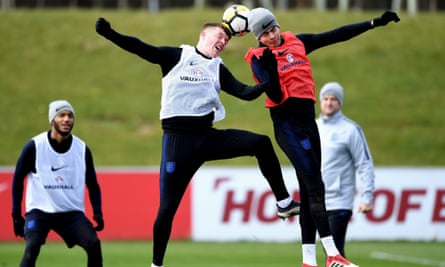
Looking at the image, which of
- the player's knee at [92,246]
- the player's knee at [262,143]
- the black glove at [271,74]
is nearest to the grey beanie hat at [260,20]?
the black glove at [271,74]

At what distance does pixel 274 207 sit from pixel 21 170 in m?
11.0

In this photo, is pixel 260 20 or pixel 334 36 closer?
pixel 260 20

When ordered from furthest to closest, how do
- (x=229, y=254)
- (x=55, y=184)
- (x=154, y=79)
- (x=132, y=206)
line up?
(x=154, y=79) < (x=132, y=206) < (x=229, y=254) < (x=55, y=184)

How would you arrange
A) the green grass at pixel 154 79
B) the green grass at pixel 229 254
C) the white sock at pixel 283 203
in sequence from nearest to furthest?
the white sock at pixel 283 203 < the green grass at pixel 229 254 < the green grass at pixel 154 79

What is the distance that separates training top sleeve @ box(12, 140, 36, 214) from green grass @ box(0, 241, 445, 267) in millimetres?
4790

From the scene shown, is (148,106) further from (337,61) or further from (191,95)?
(191,95)

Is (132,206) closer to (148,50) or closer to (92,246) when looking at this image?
(92,246)

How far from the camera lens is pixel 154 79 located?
137 feet

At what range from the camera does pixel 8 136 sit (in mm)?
36062

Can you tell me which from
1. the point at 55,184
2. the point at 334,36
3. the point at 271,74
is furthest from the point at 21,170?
the point at 334,36

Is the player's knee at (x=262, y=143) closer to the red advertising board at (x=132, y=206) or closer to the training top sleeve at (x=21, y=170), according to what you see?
the training top sleeve at (x=21, y=170)

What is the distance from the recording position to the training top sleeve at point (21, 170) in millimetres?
12016

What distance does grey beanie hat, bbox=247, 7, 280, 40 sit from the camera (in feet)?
34.8

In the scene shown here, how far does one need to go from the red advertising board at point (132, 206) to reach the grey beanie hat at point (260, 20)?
1214 centimetres
